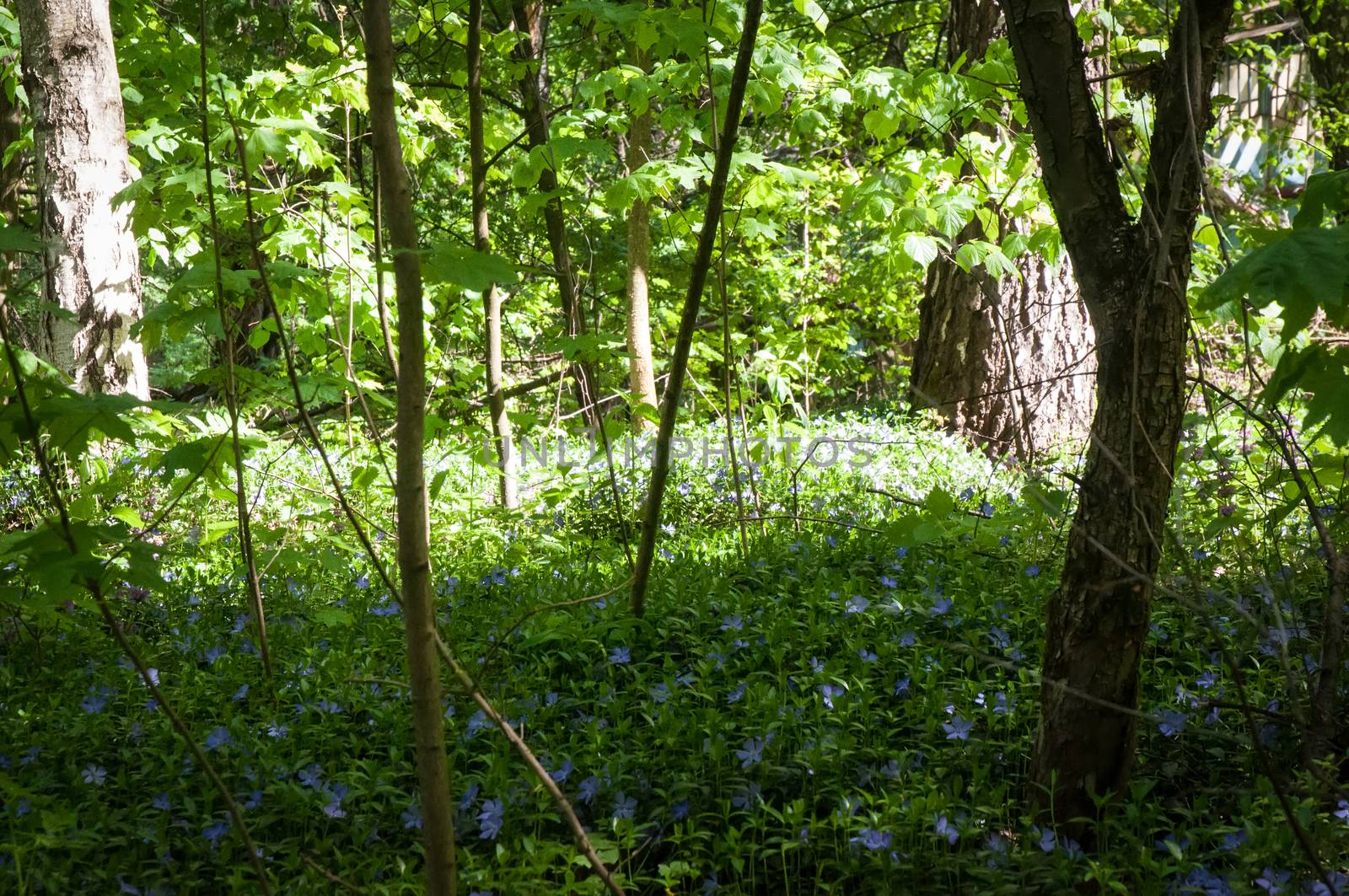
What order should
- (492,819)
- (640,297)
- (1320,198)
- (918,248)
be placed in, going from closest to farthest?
(1320,198) → (492,819) → (918,248) → (640,297)

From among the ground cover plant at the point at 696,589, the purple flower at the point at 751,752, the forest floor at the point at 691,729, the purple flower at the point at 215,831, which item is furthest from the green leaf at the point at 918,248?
the purple flower at the point at 215,831

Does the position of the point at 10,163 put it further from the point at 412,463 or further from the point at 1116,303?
the point at 1116,303

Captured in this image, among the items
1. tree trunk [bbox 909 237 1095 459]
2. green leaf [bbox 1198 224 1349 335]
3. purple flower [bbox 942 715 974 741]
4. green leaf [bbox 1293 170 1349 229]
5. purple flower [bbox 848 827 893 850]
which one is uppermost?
green leaf [bbox 1293 170 1349 229]

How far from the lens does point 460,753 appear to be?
258 cm

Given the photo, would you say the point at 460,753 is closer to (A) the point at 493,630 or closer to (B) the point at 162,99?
(A) the point at 493,630

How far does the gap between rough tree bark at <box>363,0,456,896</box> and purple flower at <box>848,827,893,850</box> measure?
2.83 feet

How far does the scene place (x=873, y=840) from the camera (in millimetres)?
2064

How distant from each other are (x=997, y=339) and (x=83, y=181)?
605 cm

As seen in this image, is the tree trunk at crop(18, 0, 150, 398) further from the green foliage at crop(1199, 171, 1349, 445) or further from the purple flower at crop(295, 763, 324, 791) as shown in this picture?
the green foliage at crop(1199, 171, 1349, 445)

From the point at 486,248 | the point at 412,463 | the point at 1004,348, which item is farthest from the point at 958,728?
the point at 1004,348

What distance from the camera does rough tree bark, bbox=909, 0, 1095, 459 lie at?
7047 mm

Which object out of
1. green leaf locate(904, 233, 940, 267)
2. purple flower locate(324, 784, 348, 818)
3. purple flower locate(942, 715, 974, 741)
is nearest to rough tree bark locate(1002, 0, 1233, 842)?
purple flower locate(942, 715, 974, 741)

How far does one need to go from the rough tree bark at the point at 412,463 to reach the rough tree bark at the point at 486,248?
1.57 metres

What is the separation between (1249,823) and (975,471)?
4436mm
